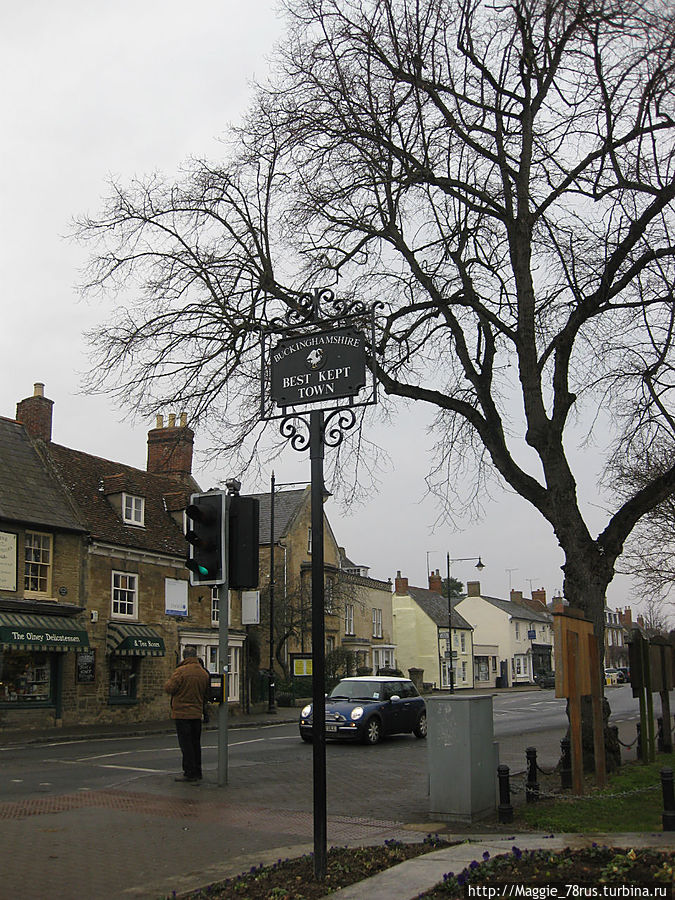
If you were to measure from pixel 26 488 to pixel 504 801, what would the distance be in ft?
70.6

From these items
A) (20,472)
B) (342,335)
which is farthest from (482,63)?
(20,472)

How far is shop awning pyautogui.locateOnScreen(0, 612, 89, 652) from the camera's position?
23938 millimetres

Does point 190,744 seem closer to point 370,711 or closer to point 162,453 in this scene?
point 370,711

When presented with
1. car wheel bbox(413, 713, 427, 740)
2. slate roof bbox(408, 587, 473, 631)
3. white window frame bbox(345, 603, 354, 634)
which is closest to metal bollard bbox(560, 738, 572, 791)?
car wheel bbox(413, 713, 427, 740)

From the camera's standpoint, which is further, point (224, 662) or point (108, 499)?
point (108, 499)

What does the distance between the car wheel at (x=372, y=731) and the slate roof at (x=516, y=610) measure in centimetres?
5957

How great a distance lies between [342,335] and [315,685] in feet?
9.41

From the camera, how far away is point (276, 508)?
154 ft

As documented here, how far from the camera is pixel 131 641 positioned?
93.3 feet

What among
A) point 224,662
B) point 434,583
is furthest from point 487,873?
point 434,583

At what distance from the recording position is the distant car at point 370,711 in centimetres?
1988

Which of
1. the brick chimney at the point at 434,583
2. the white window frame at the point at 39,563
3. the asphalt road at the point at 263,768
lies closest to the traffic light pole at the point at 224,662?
the asphalt road at the point at 263,768

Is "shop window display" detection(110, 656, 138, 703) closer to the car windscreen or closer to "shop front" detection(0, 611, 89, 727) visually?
"shop front" detection(0, 611, 89, 727)

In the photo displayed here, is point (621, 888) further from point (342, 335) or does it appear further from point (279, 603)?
point (279, 603)
